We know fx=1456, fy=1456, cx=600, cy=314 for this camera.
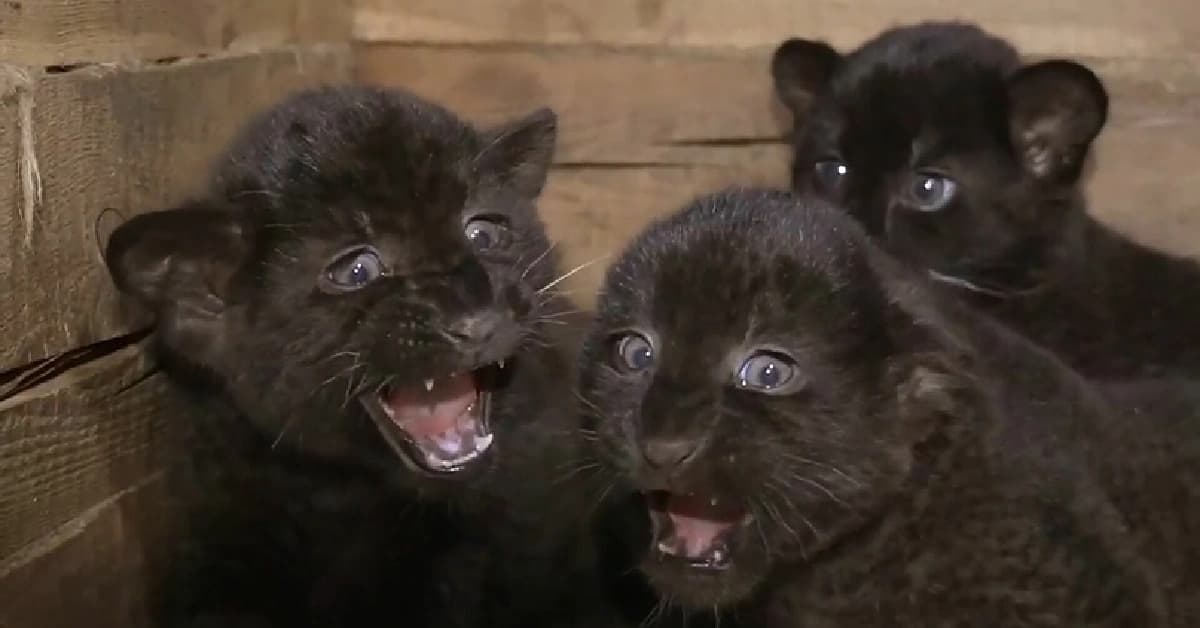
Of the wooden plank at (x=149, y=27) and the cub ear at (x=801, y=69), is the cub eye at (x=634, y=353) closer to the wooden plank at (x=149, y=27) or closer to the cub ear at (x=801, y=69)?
the wooden plank at (x=149, y=27)

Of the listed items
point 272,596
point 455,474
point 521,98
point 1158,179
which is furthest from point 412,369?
point 1158,179

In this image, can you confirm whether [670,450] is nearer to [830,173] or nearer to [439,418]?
[439,418]

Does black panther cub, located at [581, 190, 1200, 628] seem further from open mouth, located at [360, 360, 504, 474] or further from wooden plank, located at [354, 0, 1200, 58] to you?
wooden plank, located at [354, 0, 1200, 58]

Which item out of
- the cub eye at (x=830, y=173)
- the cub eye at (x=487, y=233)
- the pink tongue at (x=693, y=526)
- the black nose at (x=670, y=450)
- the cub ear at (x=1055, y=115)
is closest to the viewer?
the black nose at (x=670, y=450)

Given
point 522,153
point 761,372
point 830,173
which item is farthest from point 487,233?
point 830,173

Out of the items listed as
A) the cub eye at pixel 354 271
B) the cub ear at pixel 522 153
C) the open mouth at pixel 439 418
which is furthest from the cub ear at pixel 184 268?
the cub ear at pixel 522 153

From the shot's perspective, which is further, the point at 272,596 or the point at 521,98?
the point at 521,98

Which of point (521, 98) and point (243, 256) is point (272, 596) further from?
point (521, 98)

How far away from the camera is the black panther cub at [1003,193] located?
206 centimetres

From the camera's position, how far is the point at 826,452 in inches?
56.0

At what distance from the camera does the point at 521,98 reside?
245cm

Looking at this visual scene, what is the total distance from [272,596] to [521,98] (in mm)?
1110

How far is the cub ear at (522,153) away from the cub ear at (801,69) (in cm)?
52

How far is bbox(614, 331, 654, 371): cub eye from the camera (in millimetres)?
1511
